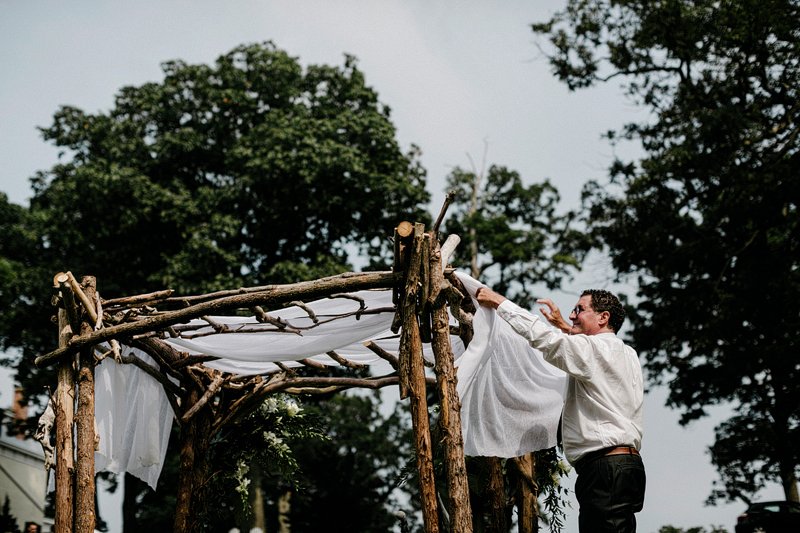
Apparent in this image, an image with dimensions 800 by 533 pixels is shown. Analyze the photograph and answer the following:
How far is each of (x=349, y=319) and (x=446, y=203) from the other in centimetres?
165

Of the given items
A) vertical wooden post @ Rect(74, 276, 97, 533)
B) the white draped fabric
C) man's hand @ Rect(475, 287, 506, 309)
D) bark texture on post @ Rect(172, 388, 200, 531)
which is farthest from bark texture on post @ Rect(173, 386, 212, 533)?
man's hand @ Rect(475, 287, 506, 309)

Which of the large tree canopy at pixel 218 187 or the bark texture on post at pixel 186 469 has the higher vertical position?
the large tree canopy at pixel 218 187

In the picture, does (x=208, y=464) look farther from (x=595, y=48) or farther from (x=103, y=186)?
(x=595, y=48)

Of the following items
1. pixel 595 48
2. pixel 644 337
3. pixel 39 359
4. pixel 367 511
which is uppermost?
pixel 595 48

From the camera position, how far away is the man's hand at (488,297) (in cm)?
477

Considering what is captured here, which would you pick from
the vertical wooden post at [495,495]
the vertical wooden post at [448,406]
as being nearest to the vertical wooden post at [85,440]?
the vertical wooden post at [448,406]

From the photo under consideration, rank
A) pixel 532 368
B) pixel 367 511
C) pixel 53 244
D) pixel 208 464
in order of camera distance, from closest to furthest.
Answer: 1. pixel 532 368
2. pixel 208 464
3. pixel 367 511
4. pixel 53 244

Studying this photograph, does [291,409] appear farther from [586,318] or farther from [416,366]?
[586,318]

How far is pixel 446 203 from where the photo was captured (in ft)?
16.2

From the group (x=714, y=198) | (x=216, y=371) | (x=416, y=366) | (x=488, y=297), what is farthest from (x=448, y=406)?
(x=714, y=198)

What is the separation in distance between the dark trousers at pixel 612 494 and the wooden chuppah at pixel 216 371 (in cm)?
85

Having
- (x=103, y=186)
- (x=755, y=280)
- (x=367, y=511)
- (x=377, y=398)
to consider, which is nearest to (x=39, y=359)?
(x=367, y=511)

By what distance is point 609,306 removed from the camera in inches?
175

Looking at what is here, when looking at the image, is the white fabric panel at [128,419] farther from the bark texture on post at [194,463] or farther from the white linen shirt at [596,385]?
the white linen shirt at [596,385]
